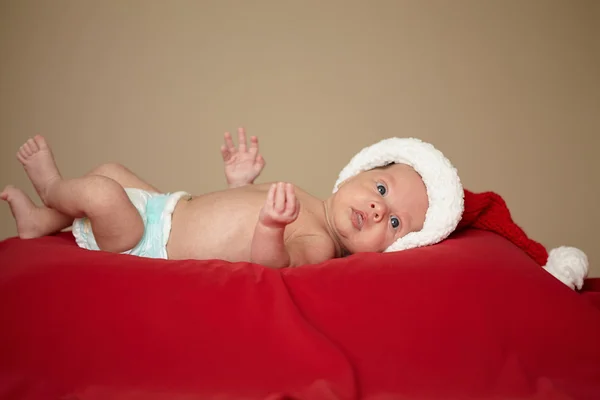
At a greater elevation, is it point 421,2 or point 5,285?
point 421,2

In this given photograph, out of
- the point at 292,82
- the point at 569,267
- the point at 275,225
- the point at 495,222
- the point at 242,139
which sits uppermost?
the point at 292,82

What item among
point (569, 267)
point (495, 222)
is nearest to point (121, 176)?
point (495, 222)

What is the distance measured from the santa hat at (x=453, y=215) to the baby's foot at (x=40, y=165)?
107cm

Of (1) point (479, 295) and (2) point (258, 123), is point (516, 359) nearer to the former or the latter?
A: (1) point (479, 295)

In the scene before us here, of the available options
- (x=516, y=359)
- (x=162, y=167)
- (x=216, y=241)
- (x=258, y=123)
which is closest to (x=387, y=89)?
(x=258, y=123)

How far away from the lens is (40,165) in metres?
1.85

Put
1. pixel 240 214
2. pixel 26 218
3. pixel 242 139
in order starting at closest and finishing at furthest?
1. pixel 240 214
2. pixel 26 218
3. pixel 242 139

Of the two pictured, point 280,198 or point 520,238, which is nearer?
point 280,198

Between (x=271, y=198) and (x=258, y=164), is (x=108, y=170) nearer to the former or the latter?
(x=258, y=164)

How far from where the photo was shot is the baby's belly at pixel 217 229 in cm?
169

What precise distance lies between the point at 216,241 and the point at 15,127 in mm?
1962

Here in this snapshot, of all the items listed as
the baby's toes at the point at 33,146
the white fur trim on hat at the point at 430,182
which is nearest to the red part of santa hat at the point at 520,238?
the white fur trim on hat at the point at 430,182

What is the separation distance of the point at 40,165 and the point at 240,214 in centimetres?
70

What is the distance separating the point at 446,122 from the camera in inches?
122
